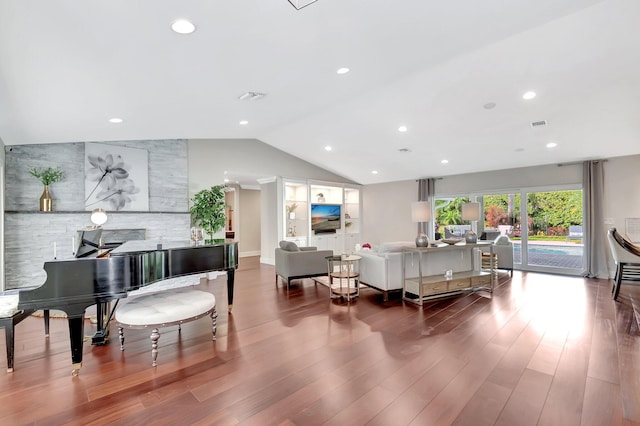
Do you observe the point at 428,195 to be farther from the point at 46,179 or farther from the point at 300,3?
the point at 46,179

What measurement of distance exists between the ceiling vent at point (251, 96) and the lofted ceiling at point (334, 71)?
141 millimetres

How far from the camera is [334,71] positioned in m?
3.48

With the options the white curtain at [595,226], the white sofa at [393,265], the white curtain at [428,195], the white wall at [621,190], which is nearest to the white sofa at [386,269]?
the white sofa at [393,265]

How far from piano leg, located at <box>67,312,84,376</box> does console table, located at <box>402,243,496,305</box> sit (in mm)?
3840

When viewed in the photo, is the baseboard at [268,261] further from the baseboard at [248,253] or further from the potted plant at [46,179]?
the potted plant at [46,179]

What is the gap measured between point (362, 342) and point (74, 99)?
398 cm

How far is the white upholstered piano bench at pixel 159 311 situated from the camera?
8.73 ft

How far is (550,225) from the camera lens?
6.78m

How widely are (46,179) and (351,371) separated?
18.2ft

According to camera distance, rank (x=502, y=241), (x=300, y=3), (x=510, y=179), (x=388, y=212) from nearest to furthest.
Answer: (x=300, y=3), (x=502, y=241), (x=510, y=179), (x=388, y=212)

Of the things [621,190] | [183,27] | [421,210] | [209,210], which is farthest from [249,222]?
[621,190]

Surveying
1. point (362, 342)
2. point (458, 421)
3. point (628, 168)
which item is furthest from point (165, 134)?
point (628, 168)

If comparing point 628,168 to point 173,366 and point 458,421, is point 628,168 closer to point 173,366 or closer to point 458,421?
point 458,421

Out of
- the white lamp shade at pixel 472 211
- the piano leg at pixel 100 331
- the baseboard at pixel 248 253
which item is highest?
the white lamp shade at pixel 472 211
